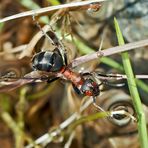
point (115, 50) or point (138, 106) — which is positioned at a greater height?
point (115, 50)

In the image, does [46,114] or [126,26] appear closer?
[126,26]

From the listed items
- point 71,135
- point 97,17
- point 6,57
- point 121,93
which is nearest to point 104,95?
point 121,93

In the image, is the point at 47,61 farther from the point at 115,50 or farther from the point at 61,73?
the point at 115,50

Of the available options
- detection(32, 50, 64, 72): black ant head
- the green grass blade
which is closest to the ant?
detection(32, 50, 64, 72): black ant head

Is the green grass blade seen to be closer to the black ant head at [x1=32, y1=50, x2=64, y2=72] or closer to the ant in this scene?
the ant

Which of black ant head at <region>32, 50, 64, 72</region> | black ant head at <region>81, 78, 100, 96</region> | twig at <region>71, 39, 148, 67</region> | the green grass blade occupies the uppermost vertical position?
black ant head at <region>32, 50, 64, 72</region>

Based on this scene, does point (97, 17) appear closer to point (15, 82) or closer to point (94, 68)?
point (94, 68)

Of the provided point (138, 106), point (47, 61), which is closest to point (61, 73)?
point (47, 61)

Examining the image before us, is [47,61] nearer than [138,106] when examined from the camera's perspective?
No
